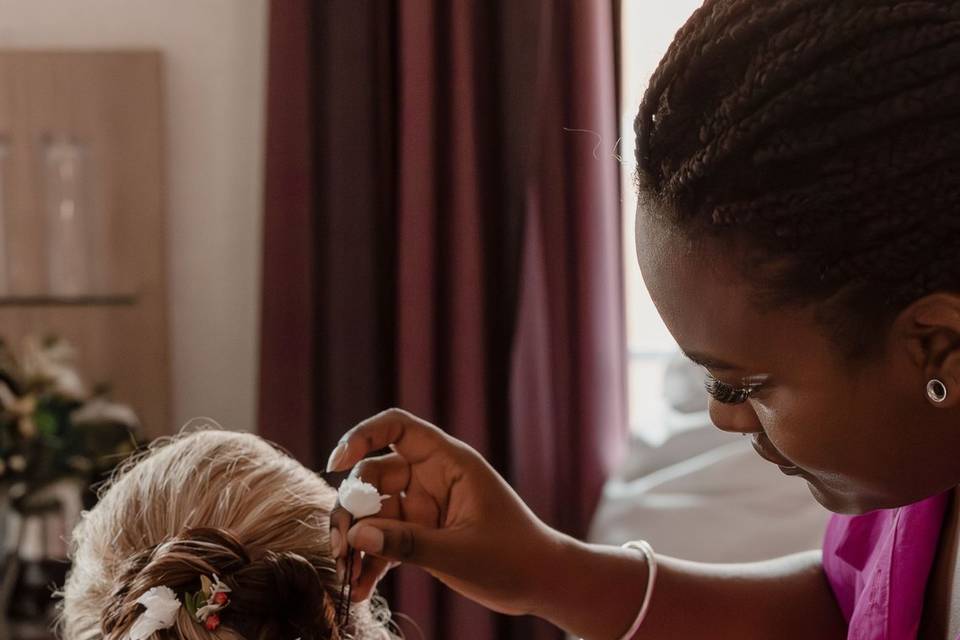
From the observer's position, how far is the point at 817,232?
65 centimetres

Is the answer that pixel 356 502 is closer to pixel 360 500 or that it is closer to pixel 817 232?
pixel 360 500

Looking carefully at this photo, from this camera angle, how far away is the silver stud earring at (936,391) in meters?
0.67

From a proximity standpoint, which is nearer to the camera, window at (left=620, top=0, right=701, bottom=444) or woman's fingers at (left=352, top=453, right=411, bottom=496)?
woman's fingers at (left=352, top=453, right=411, bottom=496)

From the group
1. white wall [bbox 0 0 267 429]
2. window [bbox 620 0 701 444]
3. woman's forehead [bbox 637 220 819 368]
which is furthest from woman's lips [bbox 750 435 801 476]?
white wall [bbox 0 0 267 429]

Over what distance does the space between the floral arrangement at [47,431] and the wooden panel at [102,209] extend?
15 centimetres

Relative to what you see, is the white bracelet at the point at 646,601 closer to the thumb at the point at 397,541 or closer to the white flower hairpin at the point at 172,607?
the thumb at the point at 397,541

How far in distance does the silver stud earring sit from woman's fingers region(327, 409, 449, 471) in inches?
16.7

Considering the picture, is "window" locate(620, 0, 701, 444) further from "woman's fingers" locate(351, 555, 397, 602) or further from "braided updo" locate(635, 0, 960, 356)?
"braided updo" locate(635, 0, 960, 356)

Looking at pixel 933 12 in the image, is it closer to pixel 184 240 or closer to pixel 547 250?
pixel 547 250

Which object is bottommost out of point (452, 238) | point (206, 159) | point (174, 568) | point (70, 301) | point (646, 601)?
point (646, 601)

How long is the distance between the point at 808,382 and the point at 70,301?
70.5 inches

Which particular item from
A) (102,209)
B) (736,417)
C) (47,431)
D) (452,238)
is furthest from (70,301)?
(736,417)

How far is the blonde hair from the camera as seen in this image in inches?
32.7

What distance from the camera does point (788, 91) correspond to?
2.12ft
